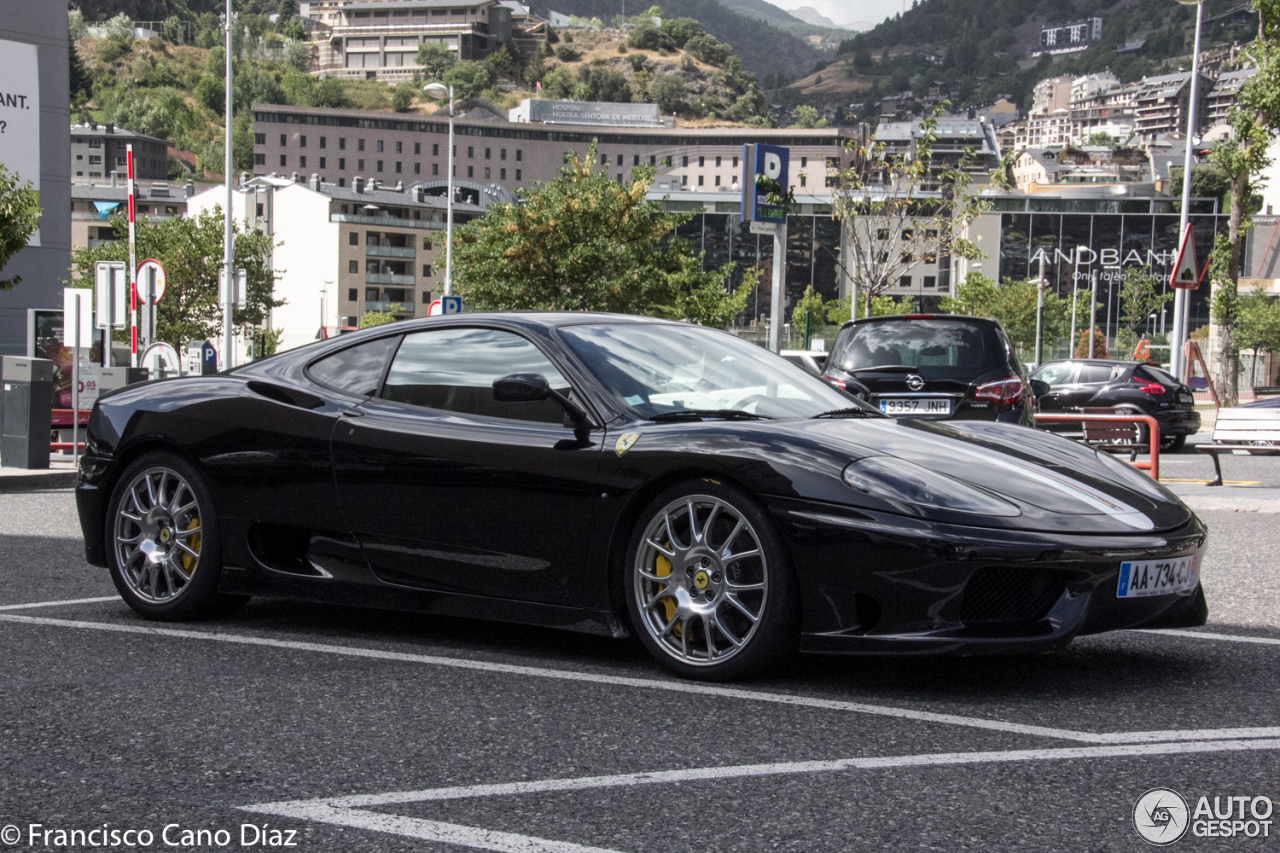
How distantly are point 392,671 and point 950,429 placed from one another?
215 cm

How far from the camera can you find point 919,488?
4.16 metres

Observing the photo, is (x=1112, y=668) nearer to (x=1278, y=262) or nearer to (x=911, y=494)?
(x=911, y=494)

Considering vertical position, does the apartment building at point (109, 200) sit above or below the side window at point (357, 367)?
above

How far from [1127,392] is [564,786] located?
20.6 meters

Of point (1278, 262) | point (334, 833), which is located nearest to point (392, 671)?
point (334, 833)

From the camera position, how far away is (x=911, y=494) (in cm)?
414

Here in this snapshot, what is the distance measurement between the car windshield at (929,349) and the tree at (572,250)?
86.3ft

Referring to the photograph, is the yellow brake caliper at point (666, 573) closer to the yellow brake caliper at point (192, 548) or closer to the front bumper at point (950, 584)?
the front bumper at point (950, 584)

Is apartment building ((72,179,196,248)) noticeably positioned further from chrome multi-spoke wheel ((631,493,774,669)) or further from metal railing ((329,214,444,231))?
chrome multi-spoke wheel ((631,493,774,669))

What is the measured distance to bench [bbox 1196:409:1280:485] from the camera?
1634cm

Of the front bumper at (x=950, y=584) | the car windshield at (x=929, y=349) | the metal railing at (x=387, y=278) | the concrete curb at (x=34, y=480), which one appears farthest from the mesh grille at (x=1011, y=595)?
the metal railing at (x=387, y=278)

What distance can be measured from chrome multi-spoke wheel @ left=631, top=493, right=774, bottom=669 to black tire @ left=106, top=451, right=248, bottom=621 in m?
1.95

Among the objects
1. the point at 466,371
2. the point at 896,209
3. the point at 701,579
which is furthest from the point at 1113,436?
the point at 896,209

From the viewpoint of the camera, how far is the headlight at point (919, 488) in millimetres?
4113
